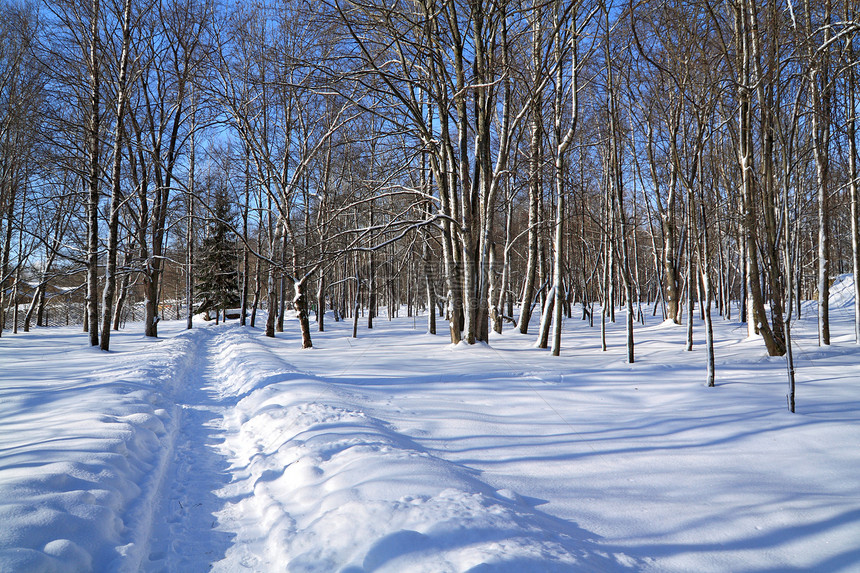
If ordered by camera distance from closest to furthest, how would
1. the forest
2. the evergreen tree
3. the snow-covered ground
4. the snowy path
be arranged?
the snow-covered ground < the snowy path < the forest < the evergreen tree

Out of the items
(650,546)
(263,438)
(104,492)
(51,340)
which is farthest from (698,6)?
(51,340)

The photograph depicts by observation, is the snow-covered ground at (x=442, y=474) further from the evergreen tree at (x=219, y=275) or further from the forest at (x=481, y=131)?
the evergreen tree at (x=219, y=275)

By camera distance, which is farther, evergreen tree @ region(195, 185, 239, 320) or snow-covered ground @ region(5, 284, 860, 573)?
evergreen tree @ region(195, 185, 239, 320)

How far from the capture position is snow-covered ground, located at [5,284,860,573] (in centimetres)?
247

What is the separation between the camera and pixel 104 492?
3156 mm

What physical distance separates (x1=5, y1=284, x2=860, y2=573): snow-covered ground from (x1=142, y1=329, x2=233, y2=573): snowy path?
Result: 0.02 meters

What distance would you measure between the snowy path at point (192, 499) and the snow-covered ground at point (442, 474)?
0.06 ft

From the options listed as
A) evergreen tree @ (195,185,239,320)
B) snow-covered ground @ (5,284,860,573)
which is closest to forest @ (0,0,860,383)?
snow-covered ground @ (5,284,860,573)

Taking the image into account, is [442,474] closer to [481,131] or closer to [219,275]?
[481,131]

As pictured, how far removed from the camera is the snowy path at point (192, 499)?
2.72 meters

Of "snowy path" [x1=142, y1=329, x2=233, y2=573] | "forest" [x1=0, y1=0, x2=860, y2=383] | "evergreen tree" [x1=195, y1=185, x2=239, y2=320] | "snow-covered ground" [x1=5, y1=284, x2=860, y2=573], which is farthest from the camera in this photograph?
"evergreen tree" [x1=195, y1=185, x2=239, y2=320]

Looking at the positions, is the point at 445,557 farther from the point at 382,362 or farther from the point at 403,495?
the point at 382,362

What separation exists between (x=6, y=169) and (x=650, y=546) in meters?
21.7

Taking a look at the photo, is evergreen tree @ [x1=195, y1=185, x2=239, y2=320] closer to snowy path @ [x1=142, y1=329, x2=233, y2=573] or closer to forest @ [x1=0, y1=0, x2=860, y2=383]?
forest @ [x1=0, y1=0, x2=860, y2=383]
